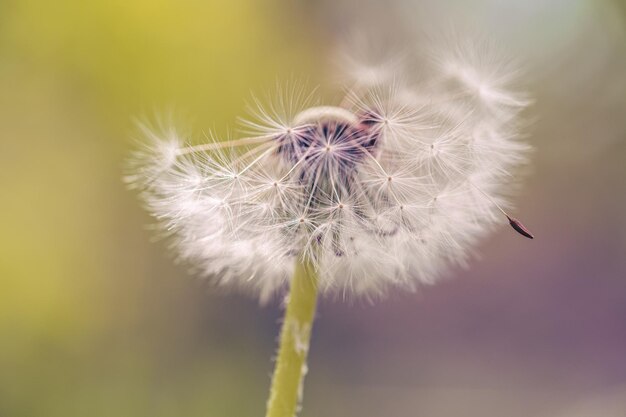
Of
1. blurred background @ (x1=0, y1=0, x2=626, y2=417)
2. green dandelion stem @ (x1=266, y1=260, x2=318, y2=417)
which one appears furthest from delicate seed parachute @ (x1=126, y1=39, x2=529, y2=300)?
blurred background @ (x1=0, y1=0, x2=626, y2=417)

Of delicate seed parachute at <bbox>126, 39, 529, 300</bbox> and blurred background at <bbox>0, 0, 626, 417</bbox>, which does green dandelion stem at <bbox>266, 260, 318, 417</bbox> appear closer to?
delicate seed parachute at <bbox>126, 39, 529, 300</bbox>

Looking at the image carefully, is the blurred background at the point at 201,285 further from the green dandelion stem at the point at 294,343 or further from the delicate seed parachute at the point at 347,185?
the green dandelion stem at the point at 294,343

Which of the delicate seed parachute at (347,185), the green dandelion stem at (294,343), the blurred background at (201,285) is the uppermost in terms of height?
the blurred background at (201,285)

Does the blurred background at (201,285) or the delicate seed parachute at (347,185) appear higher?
the blurred background at (201,285)

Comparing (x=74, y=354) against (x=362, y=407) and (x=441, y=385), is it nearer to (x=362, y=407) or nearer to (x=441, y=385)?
(x=362, y=407)

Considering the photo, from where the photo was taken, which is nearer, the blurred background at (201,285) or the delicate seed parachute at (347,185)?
the delicate seed parachute at (347,185)

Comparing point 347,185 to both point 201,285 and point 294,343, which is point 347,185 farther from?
point 201,285

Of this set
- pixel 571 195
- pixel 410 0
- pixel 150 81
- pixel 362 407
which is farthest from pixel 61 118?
pixel 571 195

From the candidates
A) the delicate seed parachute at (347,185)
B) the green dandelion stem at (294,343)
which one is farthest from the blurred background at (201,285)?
the green dandelion stem at (294,343)
